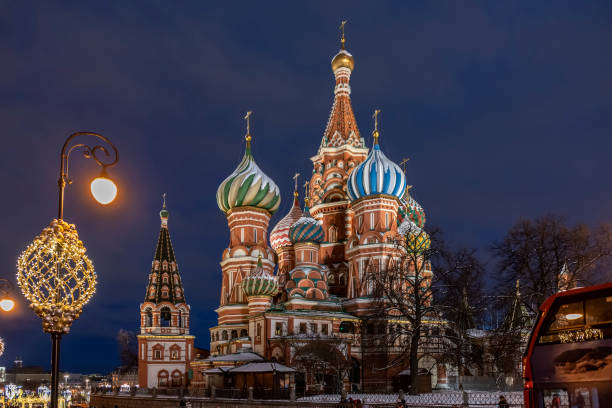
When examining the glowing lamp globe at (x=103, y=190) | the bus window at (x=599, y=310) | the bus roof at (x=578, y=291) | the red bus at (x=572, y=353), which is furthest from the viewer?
the bus roof at (x=578, y=291)

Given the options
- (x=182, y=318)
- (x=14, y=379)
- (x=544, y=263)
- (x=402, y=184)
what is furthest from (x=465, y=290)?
(x=14, y=379)

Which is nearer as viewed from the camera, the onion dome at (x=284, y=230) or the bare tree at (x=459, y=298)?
the bare tree at (x=459, y=298)

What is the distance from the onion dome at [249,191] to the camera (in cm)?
4919

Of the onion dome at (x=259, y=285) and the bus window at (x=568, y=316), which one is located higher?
the onion dome at (x=259, y=285)

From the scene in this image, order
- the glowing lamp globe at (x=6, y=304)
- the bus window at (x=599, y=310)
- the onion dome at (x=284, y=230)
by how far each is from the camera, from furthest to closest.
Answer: the onion dome at (x=284, y=230)
the glowing lamp globe at (x=6, y=304)
the bus window at (x=599, y=310)

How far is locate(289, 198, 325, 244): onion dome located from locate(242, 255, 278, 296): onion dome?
5360mm

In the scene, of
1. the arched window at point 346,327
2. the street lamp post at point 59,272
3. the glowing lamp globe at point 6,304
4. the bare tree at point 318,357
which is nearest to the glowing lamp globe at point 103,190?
the street lamp post at point 59,272

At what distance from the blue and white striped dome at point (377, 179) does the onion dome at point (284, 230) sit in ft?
27.6

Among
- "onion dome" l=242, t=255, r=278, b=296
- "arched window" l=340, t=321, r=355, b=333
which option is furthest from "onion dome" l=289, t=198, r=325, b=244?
"arched window" l=340, t=321, r=355, b=333

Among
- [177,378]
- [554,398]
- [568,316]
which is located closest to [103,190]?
[568,316]

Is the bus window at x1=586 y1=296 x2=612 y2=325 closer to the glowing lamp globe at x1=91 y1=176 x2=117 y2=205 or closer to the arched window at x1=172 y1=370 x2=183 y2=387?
the glowing lamp globe at x1=91 y1=176 x2=117 y2=205

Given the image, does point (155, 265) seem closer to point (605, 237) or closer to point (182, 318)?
point (182, 318)

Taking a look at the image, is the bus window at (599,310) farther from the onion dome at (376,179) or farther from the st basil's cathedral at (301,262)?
the onion dome at (376,179)

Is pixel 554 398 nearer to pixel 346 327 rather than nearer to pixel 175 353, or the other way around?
pixel 346 327
